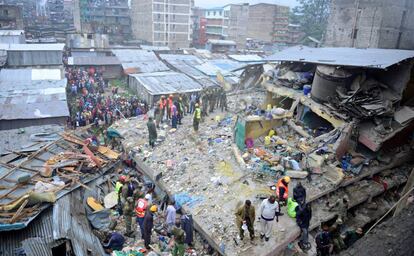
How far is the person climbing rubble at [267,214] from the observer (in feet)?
22.1

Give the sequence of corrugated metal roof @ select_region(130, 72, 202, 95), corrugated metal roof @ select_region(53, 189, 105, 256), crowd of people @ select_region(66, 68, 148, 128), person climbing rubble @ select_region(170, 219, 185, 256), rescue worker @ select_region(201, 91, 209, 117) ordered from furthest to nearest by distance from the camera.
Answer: corrugated metal roof @ select_region(130, 72, 202, 95) → crowd of people @ select_region(66, 68, 148, 128) → rescue worker @ select_region(201, 91, 209, 117) → person climbing rubble @ select_region(170, 219, 185, 256) → corrugated metal roof @ select_region(53, 189, 105, 256)

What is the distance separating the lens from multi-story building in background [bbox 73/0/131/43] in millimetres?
38303

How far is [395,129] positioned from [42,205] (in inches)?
425

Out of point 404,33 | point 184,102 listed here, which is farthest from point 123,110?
point 404,33

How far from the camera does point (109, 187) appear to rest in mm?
10594

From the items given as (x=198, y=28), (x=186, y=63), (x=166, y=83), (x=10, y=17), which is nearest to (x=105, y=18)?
(x=10, y=17)

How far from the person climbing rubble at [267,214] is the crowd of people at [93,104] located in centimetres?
1159

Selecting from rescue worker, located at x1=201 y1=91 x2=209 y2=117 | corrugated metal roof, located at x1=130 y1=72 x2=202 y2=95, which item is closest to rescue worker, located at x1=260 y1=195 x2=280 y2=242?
rescue worker, located at x1=201 y1=91 x2=209 y2=117

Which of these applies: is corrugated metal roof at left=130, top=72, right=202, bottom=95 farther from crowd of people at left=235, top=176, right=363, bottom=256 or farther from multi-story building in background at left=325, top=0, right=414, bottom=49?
crowd of people at left=235, top=176, right=363, bottom=256

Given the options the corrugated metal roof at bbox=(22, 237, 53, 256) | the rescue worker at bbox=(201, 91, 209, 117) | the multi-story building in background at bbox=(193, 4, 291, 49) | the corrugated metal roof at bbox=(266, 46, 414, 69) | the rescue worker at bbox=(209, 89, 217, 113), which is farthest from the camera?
A: the multi-story building in background at bbox=(193, 4, 291, 49)

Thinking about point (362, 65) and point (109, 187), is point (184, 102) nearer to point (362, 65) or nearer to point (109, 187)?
point (109, 187)

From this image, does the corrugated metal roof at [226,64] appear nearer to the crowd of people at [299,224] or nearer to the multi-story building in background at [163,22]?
the multi-story building in background at [163,22]

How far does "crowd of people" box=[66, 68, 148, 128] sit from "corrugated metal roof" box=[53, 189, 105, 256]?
324 inches

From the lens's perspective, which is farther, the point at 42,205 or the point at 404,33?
the point at 404,33
